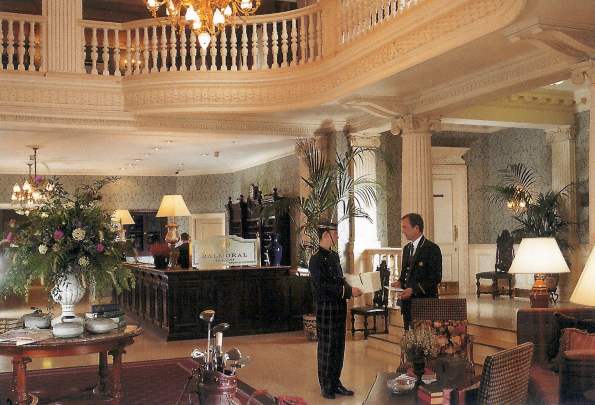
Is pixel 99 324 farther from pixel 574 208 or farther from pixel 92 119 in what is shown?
pixel 574 208

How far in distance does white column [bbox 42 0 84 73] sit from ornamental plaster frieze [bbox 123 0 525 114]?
0.79m

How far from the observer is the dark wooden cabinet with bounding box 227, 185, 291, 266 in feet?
45.1

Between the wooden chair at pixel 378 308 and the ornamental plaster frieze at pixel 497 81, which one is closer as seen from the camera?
the ornamental plaster frieze at pixel 497 81

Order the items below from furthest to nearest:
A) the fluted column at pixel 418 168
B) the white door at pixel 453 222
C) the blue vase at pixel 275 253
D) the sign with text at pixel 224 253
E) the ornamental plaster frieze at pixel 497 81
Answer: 1. the white door at pixel 453 222
2. the blue vase at pixel 275 253
3. the sign with text at pixel 224 253
4. the fluted column at pixel 418 168
5. the ornamental plaster frieze at pixel 497 81

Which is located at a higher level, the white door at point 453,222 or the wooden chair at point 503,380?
the white door at point 453,222

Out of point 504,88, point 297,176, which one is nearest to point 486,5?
point 504,88

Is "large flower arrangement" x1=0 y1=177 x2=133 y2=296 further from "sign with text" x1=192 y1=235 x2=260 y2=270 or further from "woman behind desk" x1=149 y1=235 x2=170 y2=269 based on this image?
"woman behind desk" x1=149 y1=235 x2=170 y2=269

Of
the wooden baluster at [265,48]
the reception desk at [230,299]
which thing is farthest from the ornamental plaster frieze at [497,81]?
the reception desk at [230,299]

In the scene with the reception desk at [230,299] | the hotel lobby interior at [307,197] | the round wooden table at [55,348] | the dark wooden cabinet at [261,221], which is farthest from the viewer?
the dark wooden cabinet at [261,221]

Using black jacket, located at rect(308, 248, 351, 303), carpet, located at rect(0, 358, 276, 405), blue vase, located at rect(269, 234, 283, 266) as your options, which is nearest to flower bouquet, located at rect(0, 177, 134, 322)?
carpet, located at rect(0, 358, 276, 405)

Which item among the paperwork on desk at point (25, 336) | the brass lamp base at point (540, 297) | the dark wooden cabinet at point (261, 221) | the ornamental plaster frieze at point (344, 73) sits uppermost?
the ornamental plaster frieze at point (344, 73)

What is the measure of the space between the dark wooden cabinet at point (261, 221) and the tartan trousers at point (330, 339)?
17.4 feet

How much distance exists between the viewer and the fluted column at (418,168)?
9.64 m

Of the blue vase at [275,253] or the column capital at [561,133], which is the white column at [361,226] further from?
the column capital at [561,133]
